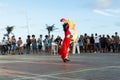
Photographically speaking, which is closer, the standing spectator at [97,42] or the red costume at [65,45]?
the red costume at [65,45]

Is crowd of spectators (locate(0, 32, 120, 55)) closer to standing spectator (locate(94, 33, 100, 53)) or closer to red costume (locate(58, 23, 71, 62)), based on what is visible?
standing spectator (locate(94, 33, 100, 53))

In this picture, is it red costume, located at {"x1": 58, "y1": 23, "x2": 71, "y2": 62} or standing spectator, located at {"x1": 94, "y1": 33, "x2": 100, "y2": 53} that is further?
standing spectator, located at {"x1": 94, "y1": 33, "x2": 100, "y2": 53}

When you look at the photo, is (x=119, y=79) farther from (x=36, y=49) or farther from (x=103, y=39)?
(x=36, y=49)

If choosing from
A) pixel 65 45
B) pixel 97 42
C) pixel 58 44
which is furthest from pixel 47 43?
pixel 65 45

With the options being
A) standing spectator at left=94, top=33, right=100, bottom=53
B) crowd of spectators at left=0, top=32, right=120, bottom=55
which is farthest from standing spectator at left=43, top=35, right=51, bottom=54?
standing spectator at left=94, top=33, right=100, bottom=53

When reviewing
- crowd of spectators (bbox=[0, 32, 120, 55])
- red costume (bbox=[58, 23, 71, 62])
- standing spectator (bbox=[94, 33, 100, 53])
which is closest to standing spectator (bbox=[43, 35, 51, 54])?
crowd of spectators (bbox=[0, 32, 120, 55])

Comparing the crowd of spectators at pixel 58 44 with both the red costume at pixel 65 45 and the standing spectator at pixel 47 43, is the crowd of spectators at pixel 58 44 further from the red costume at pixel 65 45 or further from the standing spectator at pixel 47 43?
the red costume at pixel 65 45

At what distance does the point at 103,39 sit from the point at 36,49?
237 inches

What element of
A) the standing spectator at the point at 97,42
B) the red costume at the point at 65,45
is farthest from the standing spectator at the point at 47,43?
the red costume at the point at 65,45

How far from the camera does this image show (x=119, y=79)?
35.8 ft

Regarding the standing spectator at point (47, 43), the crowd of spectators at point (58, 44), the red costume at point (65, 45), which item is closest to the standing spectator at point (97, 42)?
the crowd of spectators at point (58, 44)

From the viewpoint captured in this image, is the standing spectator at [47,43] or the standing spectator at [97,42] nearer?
the standing spectator at [97,42]

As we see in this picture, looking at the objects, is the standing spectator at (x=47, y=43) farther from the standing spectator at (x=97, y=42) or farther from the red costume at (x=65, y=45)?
the red costume at (x=65, y=45)

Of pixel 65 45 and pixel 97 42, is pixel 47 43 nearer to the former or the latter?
pixel 97 42
